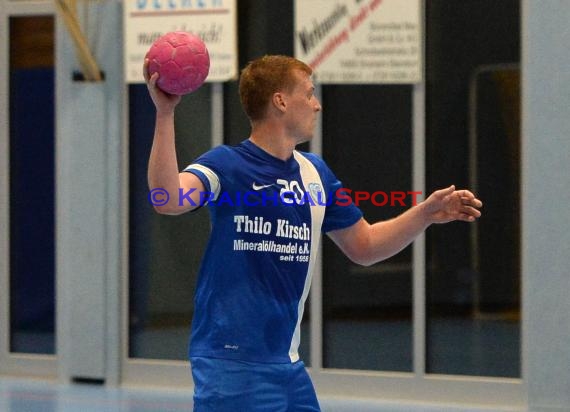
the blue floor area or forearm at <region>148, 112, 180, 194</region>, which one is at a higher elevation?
forearm at <region>148, 112, 180, 194</region>

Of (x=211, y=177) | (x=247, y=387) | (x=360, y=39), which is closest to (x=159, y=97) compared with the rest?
(x=211, y=177)

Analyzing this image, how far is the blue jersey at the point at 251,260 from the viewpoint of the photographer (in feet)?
12.0

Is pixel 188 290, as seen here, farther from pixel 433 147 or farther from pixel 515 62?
pixel 515 62

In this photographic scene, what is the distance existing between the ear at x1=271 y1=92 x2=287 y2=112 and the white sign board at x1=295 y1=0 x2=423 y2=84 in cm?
446

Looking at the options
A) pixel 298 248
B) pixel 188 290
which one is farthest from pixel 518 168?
pixel 298 248

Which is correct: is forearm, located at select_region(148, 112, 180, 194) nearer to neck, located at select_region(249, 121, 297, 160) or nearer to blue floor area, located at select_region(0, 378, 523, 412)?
neck, located at select_region(249, 121, 297, 160)

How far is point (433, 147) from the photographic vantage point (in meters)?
8.21

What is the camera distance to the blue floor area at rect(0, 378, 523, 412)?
8.03m

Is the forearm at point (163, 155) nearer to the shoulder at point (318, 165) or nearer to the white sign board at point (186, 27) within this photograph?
the shoulder at point (318, 165)

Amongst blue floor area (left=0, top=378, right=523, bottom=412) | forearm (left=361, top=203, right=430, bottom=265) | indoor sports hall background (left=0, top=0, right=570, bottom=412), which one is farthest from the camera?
blue floor area (left=0, top=378, right=523, bottom=412)

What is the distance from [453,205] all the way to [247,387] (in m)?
1.01

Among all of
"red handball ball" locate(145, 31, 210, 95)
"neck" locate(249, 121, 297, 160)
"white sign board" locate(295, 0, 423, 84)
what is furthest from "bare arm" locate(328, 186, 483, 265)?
"white sign board" locate(295, 0, 423, 84)

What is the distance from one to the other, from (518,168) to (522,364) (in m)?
1.46

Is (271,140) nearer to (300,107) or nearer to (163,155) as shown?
(300,107)
